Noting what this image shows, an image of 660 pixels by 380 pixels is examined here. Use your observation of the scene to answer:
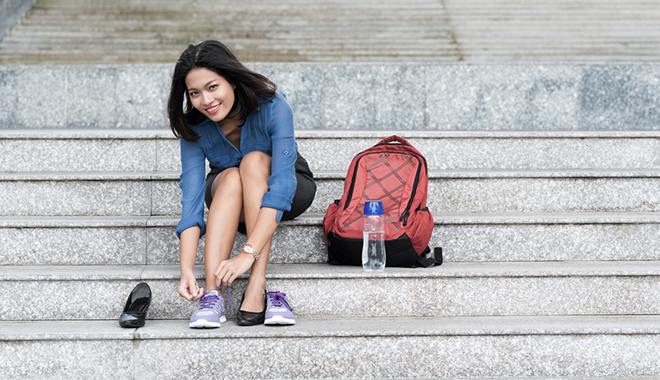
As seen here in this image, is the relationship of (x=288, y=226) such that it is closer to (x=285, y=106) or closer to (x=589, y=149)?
(x=285, y=106)

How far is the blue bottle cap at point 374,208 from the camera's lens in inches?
91.9

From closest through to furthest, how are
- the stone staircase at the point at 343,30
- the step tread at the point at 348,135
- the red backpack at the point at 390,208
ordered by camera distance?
the red backpack at the point at 390,208, the step tread at the point at 348,135, the stone staircase at the point at 343,30

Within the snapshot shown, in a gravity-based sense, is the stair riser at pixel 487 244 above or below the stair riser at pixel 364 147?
below

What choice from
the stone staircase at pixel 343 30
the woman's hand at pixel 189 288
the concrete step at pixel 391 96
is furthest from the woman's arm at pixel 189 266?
the stone staircase at pixel 343 30

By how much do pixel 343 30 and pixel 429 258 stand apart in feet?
11.9

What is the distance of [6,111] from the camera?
411 cm

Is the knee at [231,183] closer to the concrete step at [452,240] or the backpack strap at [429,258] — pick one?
the concrete step at [452,240]

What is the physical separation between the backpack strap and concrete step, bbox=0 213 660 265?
0.12m

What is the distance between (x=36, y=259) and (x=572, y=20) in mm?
5228

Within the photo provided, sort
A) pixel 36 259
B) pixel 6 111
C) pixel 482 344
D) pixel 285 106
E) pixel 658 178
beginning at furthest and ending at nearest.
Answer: pixel 6 111
pixel 658 178
pixel 36 259
pixel 285 106
pixel 482 344

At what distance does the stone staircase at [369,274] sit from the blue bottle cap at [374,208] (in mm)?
265

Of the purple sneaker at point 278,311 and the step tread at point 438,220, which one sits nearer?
the purple sneaker at point 278,311

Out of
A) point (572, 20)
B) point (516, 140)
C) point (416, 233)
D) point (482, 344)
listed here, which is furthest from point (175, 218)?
point (572, 20)

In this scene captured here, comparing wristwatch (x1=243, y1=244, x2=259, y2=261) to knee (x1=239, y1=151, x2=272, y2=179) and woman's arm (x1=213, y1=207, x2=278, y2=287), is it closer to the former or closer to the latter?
woman's arm (x1=213, y1=207, x2=278, y2=287)
